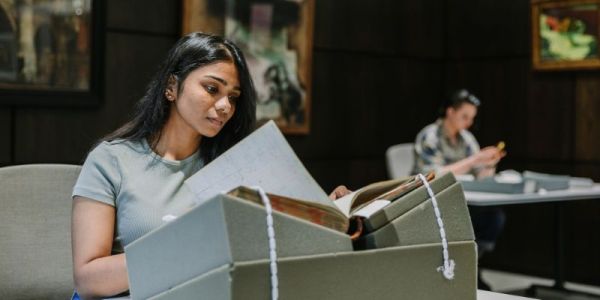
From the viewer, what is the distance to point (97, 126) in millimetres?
3805

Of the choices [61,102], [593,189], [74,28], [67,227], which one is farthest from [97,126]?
[593,189]

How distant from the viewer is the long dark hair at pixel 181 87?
5.21ft

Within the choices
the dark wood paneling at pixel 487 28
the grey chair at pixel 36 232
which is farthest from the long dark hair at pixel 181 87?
the dark wood paneling at pixel 487 28

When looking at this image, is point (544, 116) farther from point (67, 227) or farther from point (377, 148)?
point (67, 227)

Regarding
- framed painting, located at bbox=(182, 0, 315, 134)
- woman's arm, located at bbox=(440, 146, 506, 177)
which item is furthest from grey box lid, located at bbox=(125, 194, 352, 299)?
woman's arm, located at bbox=(440, 146, 506, 177)

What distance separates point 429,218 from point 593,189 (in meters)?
3.58

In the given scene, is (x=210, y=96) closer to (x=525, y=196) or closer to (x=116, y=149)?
(x=116, y=149)

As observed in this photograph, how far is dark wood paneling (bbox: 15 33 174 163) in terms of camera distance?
3.55 m

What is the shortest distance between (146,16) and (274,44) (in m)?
0.91

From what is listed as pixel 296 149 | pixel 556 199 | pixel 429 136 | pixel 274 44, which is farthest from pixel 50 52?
pixel 556 199

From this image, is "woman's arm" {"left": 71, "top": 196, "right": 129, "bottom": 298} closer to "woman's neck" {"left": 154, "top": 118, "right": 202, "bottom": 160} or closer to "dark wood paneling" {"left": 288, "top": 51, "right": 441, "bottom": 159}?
"woman's neck" {"left": 154, "top": 118, "right": 202, "bottom": 160}

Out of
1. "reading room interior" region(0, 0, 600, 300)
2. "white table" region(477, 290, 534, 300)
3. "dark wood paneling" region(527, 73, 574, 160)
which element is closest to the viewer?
"reading room interior" region(0, 0, 600, 300)

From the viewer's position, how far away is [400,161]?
4793mm

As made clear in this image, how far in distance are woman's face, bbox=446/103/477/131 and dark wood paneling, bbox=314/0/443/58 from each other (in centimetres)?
89
